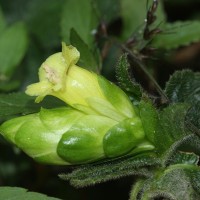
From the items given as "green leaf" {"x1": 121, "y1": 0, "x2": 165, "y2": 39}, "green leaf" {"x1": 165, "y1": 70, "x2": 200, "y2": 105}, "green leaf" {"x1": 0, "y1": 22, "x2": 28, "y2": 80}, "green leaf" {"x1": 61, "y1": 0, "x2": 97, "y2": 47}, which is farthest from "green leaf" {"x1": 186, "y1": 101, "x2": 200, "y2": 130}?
"green leaf" {"x1": 0, "y1": 22, "x2": 28, "y2": 80}

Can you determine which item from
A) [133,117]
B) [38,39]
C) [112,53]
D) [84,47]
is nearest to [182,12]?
[112,53]

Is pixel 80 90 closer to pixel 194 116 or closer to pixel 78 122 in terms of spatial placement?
pixel 78 122

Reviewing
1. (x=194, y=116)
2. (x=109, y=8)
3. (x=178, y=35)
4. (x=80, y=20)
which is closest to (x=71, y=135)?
(x=194, y=116)

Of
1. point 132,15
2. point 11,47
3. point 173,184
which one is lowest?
point 173,184

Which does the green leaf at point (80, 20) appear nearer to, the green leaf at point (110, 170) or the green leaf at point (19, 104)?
the green leaf at point (19, 104)

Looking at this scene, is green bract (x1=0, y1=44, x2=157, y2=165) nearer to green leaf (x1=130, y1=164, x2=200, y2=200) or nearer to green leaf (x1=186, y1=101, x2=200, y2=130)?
green leaf (x1=130, y1=164, x2=200, y2=200)

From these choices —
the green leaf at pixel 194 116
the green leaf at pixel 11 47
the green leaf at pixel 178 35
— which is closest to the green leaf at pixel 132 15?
the green leaf at pixel 178 35

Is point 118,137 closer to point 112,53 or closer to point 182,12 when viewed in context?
point 112,53
